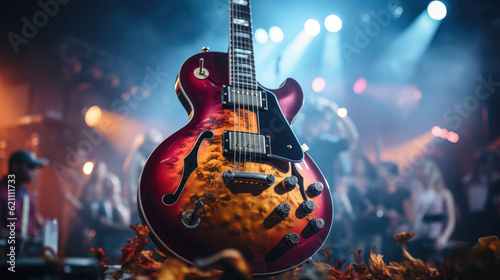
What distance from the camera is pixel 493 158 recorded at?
4.76 m

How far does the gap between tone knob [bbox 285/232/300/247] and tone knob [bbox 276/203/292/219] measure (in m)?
0.06

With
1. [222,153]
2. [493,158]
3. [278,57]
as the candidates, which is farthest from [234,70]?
[493,158]

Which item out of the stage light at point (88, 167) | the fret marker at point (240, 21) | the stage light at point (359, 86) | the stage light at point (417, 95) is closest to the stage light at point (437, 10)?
the stage light at point (417, 95)

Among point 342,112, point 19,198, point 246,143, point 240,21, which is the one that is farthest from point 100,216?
point 342,112

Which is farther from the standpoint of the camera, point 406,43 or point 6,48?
point 406,43

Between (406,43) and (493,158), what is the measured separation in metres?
2.26

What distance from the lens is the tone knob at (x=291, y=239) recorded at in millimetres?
1013

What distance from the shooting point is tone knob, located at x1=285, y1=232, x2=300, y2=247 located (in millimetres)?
1013

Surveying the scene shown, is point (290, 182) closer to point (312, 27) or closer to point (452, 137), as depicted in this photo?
point (312, 27)

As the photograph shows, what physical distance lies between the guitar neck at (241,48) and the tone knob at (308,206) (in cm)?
57

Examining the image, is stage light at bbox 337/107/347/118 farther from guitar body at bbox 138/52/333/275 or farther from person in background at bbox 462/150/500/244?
guitar body at bbox 138/52/333/275

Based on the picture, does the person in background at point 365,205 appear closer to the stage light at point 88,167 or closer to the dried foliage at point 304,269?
the dried foliage at point 304,269

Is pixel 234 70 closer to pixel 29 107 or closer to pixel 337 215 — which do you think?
pixel 337 215

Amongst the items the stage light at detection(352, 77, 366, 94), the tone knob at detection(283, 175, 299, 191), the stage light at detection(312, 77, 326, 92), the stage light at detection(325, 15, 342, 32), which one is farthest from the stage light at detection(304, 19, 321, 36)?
the tone knob at detection(283, 175, 299, 191)
